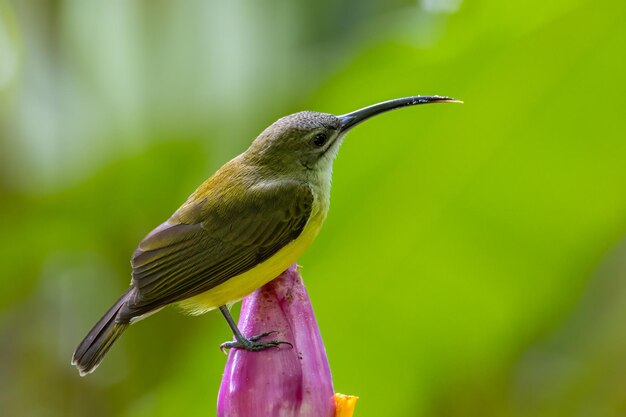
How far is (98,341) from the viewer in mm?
1423

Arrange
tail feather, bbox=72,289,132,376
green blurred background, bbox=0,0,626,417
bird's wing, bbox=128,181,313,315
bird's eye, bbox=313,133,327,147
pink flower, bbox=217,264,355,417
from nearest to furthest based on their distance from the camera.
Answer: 1. pink flower, bbox=217,264,355,417
2. tail feather, bbox=72,289,132,376
3. bird's wing, bbox=128,181,313,315
4. bird's eye, bbox=313,133,327,147
5. green blurred background, bbox=0,0,626,417

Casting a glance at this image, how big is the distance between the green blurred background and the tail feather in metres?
0.59

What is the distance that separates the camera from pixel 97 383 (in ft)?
7.23

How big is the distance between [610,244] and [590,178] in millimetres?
151

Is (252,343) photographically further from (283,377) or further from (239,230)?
(239,230)

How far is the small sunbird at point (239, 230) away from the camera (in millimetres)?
1461

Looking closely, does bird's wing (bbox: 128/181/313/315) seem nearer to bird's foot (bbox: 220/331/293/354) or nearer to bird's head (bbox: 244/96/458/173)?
bird's head (bbox: 244/96/458/173)

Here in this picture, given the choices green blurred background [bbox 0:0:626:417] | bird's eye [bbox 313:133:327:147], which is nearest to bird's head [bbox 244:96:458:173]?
bird's eye [bbox 313:133:327:147]

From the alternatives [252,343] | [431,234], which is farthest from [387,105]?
[431,234]

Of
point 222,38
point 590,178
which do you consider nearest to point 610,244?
point 590,178

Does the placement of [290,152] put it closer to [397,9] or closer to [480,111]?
[480,111]

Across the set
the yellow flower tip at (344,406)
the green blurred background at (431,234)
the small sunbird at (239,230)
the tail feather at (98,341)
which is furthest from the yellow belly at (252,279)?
the green blurred background at (431,234)

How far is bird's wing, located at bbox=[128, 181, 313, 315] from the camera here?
59.1 inches

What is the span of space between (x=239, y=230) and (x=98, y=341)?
30cm
